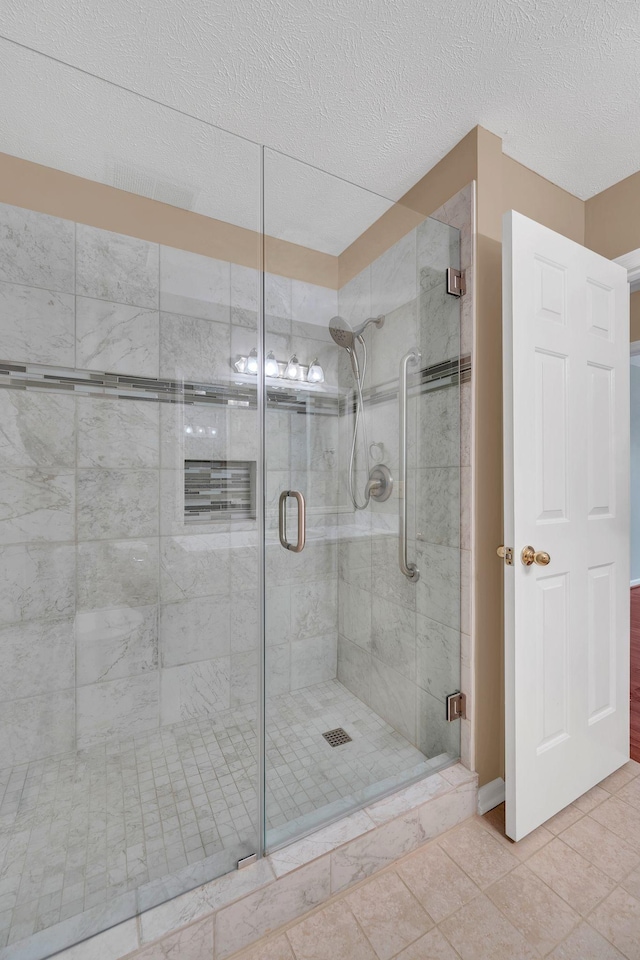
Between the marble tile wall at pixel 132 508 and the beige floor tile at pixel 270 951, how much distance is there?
1.93ft

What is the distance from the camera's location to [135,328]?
1.80 m

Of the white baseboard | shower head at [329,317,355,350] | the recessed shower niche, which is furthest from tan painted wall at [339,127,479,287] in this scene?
the white baseboard

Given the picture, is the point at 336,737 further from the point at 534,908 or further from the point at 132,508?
the point at 132,508

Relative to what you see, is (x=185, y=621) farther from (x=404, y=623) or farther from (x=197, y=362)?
(x=197, y=362)

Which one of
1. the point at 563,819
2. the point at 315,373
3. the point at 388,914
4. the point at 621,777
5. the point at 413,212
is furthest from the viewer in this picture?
the point at 621,777

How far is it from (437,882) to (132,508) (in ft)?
5.48

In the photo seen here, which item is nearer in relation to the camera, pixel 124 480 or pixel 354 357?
pixel 354 357

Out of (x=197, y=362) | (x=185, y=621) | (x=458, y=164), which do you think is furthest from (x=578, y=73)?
(x=185, y=621)

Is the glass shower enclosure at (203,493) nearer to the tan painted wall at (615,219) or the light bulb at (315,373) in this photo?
the light bulb at (315,373)

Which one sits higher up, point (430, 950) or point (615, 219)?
point (615, 219)

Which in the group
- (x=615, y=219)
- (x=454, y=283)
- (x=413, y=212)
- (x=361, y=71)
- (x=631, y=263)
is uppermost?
(x=361, y=71)

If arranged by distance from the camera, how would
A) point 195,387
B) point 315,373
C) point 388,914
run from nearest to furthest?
point 388,914, point 315,373, point 195,387

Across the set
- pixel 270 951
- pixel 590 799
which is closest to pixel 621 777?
pixel 590 799

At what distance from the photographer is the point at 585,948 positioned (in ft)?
3.64
